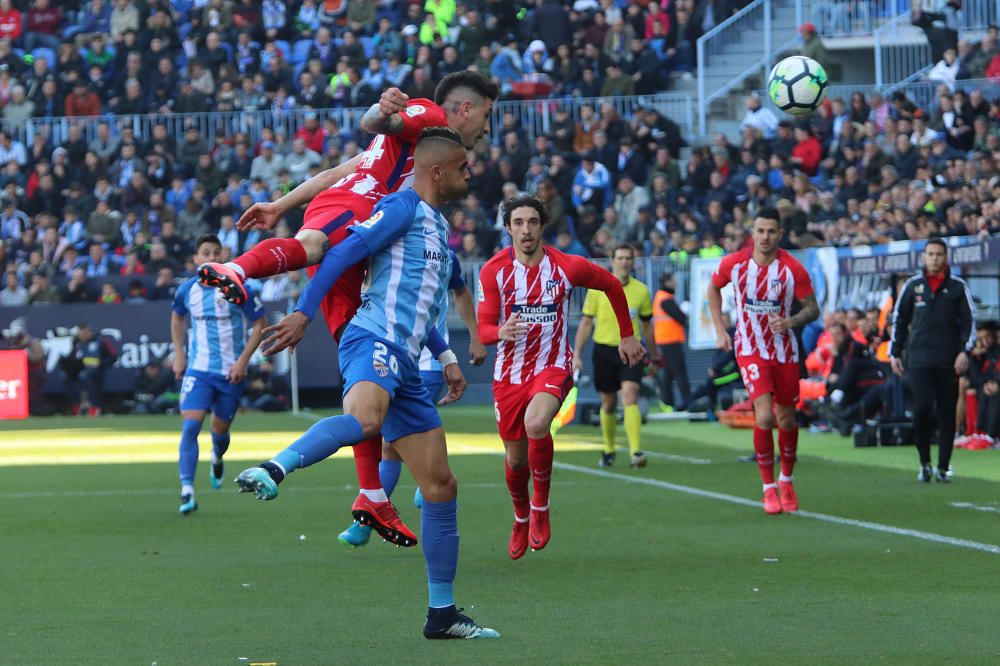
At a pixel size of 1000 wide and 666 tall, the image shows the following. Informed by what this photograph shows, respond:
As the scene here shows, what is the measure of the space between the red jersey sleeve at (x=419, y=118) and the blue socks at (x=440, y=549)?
96.7 inches

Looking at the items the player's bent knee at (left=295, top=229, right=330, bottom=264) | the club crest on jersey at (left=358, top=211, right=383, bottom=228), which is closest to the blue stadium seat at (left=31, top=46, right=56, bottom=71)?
the player's bent knee at (left=295, top=229, right=330, bottom=264)

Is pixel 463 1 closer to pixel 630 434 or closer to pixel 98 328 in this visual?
pixel 98 328

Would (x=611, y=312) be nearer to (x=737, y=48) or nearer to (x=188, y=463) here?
(x=188, y=463)

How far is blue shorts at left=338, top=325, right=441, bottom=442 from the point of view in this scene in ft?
23.5

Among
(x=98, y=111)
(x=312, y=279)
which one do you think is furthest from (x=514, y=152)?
(x=312, y=279)

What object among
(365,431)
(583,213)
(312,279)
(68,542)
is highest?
(583,213)

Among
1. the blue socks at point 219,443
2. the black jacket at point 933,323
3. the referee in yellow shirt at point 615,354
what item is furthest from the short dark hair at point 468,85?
the referee in yellow shirt at point 615,354

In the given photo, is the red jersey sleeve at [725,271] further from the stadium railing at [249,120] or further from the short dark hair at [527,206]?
the stadium railing at [249,120]

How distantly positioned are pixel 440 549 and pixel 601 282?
13.1 feet

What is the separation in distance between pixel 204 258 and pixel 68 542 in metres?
3.30

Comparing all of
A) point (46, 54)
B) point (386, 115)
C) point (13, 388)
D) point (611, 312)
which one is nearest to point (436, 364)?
point (386, 115)

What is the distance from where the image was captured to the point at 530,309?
11.3 metres

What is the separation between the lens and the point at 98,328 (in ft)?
96.9

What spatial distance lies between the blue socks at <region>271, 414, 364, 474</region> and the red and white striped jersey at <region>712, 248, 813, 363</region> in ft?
21.1
